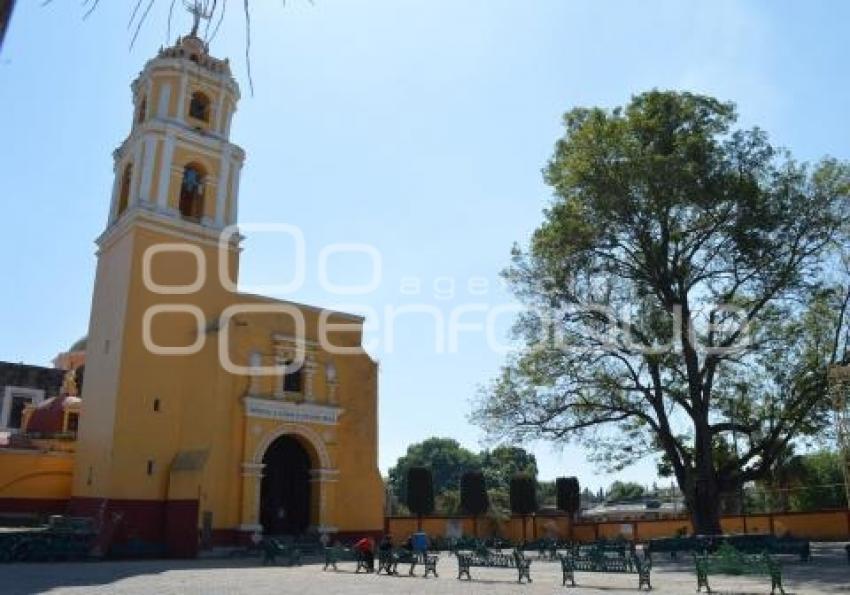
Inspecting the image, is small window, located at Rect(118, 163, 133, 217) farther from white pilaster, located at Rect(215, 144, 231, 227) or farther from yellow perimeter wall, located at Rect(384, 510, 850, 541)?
yellow perimeter wall, located at Rect(384, 510, 850, 541)

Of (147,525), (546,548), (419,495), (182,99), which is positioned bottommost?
(546,548)

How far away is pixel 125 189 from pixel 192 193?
9.06 feet

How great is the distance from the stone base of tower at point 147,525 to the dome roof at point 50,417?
7.19 meters

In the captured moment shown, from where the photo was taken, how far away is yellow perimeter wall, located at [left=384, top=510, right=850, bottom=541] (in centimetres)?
2867

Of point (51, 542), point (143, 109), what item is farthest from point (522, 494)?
point (143, 109)

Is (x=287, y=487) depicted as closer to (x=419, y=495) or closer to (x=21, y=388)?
(x=419, y=495)

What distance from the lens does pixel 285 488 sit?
2656 cm

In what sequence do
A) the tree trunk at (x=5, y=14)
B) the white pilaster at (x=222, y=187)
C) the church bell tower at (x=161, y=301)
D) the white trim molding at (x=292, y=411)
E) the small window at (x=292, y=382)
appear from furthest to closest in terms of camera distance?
the small window at (x=292, y=382) → the white pilaster at (x=222, y=187) → the white trim molding at (x=292, y=411) → the church bell tower at (x=161, y=301) → the tree trunk at (x=5, y=14)

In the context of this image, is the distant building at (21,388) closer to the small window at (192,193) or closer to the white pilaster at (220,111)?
the small window at (192,193)

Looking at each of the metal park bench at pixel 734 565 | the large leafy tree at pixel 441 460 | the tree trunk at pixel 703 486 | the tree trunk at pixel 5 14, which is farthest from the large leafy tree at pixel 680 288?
the large leafy tree at pixel 441 460

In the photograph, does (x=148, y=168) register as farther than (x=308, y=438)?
No

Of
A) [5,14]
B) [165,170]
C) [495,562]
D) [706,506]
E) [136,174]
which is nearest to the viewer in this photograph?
[5,14]

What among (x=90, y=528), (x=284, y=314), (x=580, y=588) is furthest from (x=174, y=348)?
(x=580, y=588)

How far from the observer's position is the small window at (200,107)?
27.5 meters
